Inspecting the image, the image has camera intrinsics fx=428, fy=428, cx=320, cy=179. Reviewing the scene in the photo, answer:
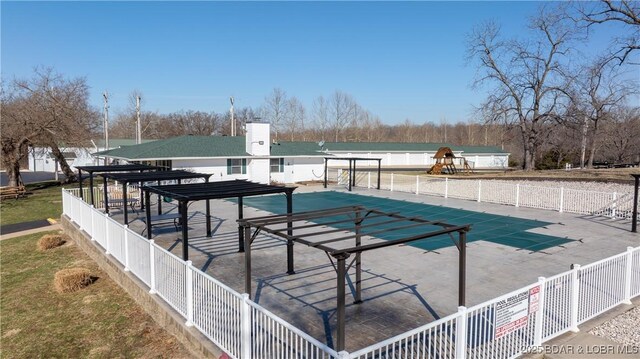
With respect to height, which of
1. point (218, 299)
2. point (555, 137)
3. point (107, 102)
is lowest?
point (218, 299)

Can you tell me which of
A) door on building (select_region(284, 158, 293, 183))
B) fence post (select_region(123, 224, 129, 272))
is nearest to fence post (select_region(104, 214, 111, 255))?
fence post (select_region(123, 224, 129, 272))

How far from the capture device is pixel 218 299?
19.8 feet

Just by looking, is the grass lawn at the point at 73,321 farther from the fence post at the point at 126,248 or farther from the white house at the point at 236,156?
the white house at the point at 236,156

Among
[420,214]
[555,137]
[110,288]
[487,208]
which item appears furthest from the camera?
[555,137]

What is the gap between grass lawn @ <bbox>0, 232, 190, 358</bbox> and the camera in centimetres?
726

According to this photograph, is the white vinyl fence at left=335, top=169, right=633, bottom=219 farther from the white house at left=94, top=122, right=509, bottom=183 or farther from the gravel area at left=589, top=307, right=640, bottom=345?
the gravel area at left=589, top=307, right=640, bottom=345

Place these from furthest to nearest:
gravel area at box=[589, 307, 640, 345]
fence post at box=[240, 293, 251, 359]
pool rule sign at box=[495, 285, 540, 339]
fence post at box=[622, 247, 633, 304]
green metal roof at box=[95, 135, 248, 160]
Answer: green metal roof at box=[95, 135, 248, 160], fence post at box=[622, 247, 633, 304], gravel area at box=[589, 307, 640, 345], pool rule sign at box=[495, 285, 540, 339], fence post at box=[240, 293, 251, 359]

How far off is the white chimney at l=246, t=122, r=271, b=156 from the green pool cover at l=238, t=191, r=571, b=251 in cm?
614

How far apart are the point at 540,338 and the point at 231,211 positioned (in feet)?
43.9

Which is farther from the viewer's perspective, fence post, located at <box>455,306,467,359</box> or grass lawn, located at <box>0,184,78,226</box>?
grass lawn, located at <box>0,184,78,226</box>

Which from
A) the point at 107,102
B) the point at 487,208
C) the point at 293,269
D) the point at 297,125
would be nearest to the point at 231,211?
the point at 293,269

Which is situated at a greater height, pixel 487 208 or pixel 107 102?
pixel 107 102

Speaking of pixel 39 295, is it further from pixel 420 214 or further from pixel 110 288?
pixel 420 214

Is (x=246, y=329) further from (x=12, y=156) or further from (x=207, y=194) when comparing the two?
(x=12, y=156)
